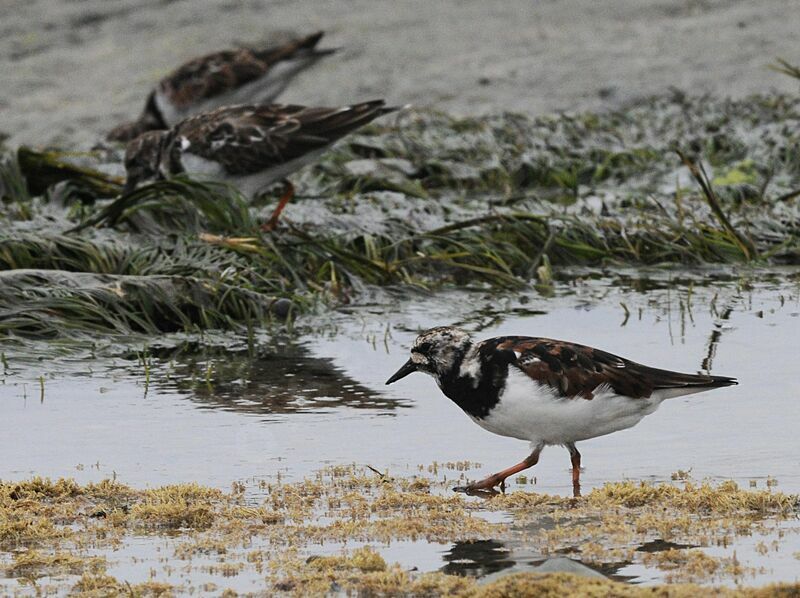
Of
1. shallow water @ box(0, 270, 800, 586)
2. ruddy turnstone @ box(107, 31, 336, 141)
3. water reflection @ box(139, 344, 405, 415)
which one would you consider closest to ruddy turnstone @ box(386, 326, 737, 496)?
shallow water @ box(0, 270, 800, 586)

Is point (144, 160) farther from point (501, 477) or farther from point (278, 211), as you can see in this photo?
point (501, 477)

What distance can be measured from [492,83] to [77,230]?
9.10 m

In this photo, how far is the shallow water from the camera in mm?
5789

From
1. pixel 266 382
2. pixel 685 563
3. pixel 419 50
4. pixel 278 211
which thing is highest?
pixel 419 50

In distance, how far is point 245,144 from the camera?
11047mm

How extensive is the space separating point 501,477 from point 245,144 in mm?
5885

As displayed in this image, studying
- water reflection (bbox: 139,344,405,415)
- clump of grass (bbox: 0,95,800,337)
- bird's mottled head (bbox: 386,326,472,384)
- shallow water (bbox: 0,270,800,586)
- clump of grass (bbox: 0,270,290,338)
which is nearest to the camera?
shallow water (bbox: 0,270,800,586)

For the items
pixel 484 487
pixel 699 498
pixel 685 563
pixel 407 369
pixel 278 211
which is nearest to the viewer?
pixel 685 563

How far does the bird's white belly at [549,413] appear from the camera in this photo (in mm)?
5805

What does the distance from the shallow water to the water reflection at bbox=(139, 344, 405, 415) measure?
1 cm

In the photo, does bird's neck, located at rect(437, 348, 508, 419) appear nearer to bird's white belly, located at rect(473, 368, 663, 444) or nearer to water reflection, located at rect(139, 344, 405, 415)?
bird's white belly, located at rect(473, 368, 663, 444)

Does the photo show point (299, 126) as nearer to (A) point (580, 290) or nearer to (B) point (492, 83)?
(A) point (580, 290)

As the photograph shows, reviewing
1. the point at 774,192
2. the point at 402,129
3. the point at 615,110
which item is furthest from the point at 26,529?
the point at 615,110

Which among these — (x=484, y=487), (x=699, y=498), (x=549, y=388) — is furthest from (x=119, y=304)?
(x=699, y=498)
